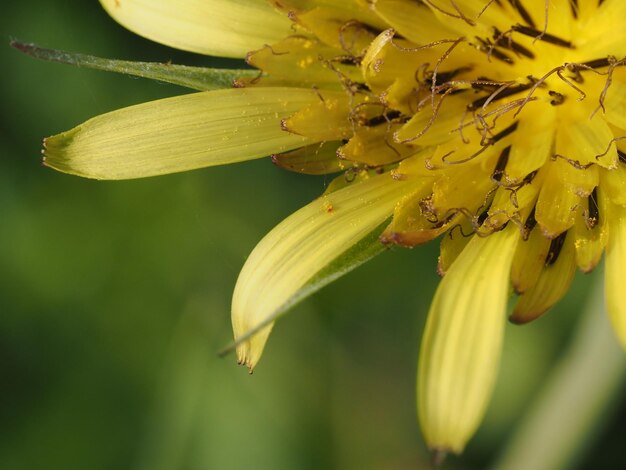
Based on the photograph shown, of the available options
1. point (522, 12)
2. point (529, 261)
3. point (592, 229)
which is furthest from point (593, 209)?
point (522, 12)

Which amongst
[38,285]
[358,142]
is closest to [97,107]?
[38,285]

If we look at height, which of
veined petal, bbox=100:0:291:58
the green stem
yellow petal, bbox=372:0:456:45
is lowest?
the green stem

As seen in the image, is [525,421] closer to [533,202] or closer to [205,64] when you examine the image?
[533,202]

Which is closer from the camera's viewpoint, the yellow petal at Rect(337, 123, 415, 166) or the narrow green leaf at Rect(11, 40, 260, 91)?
the narrow green leaf at Rect(11, 40, 260, 91)

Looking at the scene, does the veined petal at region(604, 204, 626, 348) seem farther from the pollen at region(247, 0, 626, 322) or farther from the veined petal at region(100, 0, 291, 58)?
the veined petal at region(100, 0, 291, 58)

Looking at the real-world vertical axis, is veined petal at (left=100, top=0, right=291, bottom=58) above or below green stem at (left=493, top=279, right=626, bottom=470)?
above

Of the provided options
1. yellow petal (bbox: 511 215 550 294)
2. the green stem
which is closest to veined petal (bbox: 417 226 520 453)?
yellow petal (bbox: 511 215 550 294)

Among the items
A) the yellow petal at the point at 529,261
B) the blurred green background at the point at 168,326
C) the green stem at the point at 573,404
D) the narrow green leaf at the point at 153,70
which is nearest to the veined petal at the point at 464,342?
the yellow petal at the point at 529,261
